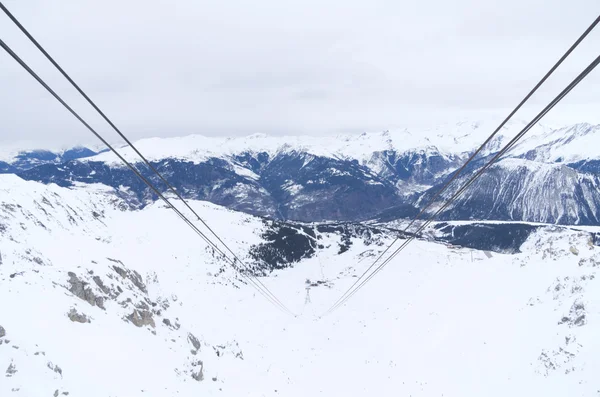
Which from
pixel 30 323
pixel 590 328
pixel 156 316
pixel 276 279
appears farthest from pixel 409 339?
pixel 276 279

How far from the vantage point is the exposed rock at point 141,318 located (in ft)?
113

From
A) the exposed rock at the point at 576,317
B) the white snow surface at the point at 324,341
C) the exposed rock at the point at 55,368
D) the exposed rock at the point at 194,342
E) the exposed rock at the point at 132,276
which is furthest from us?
the exposed rock at the point at 132,276

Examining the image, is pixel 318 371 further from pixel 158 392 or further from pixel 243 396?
pixel 158 392

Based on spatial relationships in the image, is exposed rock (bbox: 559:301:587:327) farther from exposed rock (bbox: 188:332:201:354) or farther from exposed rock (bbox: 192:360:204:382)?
exposed rock (bbox: 188:332:201:354)

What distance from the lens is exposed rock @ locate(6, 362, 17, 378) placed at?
17.9 metres

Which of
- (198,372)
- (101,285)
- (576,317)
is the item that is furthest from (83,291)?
(576,317)

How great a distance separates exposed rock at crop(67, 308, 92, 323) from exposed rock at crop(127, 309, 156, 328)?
20.3 ft

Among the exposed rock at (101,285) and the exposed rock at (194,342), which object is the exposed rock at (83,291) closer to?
the exposed rock at (101,285)

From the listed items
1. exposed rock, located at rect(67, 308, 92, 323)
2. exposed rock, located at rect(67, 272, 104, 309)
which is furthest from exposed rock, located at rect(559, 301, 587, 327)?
exposed rock, located at rect(67, 272, 104, 309)

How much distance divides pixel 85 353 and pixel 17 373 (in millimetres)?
5645

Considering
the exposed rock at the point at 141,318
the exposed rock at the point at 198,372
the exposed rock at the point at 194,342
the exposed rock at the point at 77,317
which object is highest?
the exposed rock at the point at 77,317

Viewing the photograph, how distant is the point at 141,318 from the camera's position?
1389 inches

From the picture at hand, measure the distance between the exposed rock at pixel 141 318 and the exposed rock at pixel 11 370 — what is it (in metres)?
15.8

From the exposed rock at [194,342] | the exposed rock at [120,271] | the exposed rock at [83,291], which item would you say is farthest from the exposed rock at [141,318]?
the exposed rock at [120,271]
